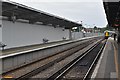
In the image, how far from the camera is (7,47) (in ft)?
83.4

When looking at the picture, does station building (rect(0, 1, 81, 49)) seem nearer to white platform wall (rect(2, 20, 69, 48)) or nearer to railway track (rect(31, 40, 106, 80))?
white platform wall (rect(2, 20, 69, 48))

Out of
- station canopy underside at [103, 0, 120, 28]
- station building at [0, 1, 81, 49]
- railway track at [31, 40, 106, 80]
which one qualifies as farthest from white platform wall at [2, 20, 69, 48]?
station canopy underside at [103, 0, 120, 28]

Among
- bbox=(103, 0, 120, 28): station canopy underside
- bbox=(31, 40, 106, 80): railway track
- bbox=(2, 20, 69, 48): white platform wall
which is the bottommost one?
bbox=(31, 40, 106, 80): railway track

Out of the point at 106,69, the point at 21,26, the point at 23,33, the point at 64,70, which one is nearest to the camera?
the point at 64,70

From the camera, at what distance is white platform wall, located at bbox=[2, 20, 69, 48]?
25.2 m

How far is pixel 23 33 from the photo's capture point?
29.6 m

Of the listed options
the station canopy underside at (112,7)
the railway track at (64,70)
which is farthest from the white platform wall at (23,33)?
the station canopy underside at (112,7)

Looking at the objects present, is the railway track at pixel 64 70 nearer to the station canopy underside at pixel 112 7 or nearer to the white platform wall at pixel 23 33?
the station canopy underside at pixel 112 7

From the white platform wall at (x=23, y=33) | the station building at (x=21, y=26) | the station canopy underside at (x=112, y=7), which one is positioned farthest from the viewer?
the white platform wall at (x=23, y=33)

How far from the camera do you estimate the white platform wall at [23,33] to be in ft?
82.8

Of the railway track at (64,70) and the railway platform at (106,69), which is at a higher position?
the railway platform at (106,69)

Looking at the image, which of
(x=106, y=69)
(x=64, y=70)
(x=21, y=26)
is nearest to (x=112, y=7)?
(x=106, y=69)

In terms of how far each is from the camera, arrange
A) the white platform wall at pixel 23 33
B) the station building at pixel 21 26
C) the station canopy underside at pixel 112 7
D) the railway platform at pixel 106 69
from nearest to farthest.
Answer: the railway platform at pixel 106 69 → the station canopy underside at pixel 112 7 → the station building at pixel 21 26 → the white platform wall at pixel 23 33

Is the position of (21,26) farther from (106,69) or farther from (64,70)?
(106,69)
